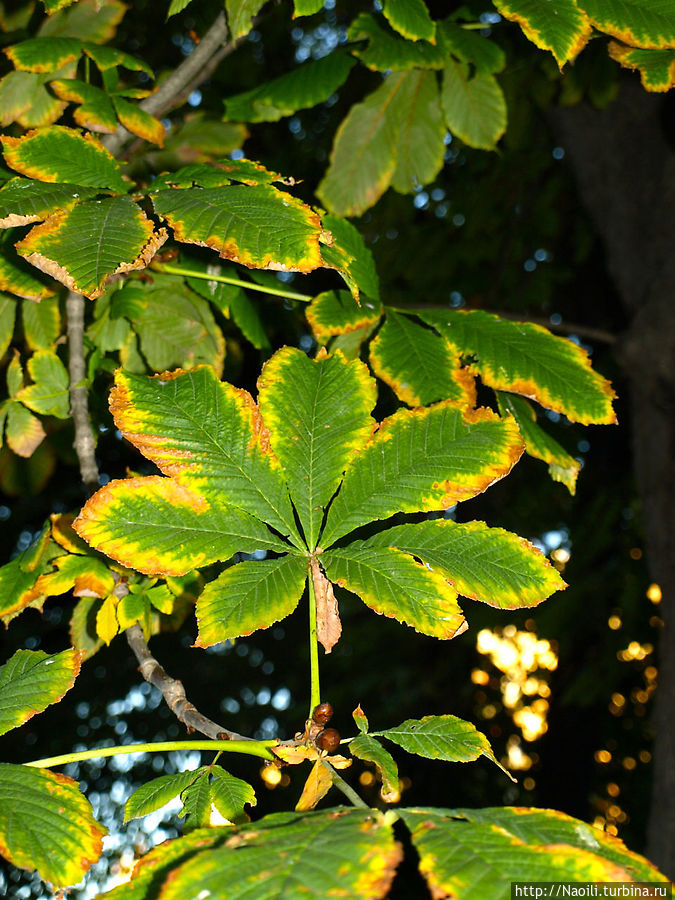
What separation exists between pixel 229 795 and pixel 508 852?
35cm

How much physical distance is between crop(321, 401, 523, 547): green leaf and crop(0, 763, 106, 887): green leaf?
1.00 feet

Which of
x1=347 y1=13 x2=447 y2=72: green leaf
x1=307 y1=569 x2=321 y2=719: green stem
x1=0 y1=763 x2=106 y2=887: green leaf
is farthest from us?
x1=347 y1=13 x2=447 y2=72: green leaf

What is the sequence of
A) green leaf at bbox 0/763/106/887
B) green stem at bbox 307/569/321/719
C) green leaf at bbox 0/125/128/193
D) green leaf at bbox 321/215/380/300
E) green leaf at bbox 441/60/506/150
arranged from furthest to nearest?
1. green leaf at bbox 441/60/506/150
2. green leaf at bbox 321/215/380/300
3. green leaf at bbox 0/125/128/193
4. green stem at bbox 307/569/321/719
5. green leaf at bbox 0/763/106/887

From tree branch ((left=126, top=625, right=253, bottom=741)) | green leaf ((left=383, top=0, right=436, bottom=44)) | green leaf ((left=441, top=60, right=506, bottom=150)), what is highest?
green leaf ((left=383, top=0, right=436, bottom=44))

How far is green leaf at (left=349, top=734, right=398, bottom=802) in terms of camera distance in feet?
2.02

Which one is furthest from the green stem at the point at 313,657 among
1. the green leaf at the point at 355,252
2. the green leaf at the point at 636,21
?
the green leaf at the point at 636,21

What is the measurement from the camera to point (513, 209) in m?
3.36

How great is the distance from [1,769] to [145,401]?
34cm

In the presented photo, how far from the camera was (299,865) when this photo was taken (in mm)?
406

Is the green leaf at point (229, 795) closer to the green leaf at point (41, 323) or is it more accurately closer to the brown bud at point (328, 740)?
the brown bud at point (328, 740)

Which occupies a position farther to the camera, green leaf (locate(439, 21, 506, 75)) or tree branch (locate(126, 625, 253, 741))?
green leaf (locate(439, 21, 506, 75))

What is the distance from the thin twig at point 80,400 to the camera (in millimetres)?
1021

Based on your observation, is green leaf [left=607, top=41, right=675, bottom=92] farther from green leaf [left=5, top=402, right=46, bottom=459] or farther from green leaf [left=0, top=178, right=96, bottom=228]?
green leaf [left=5, top=402, right=46, bottom=459]

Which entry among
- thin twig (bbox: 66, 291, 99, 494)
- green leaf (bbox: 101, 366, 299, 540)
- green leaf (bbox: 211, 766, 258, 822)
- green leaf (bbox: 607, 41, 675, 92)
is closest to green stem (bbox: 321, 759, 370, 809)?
green leaf (bbox: 211, 766, 258, 822)
